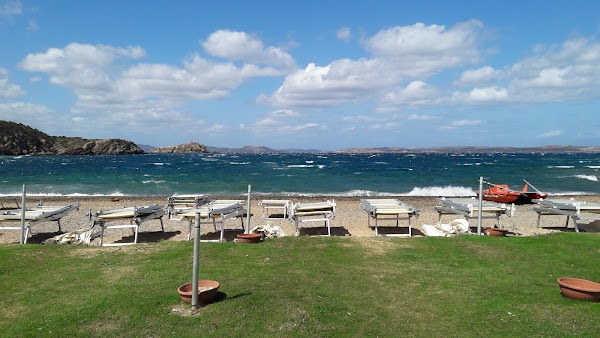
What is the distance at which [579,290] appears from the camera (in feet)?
20.5

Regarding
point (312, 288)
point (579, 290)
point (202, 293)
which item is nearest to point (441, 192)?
point (579, 290)

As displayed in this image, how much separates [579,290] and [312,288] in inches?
159

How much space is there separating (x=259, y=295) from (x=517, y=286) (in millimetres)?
4335

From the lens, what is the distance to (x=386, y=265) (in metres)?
8.47

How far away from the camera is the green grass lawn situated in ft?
18.4

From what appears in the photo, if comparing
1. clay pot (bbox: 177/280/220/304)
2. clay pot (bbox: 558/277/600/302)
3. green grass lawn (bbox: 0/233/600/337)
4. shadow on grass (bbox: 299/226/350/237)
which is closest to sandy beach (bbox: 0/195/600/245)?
shadow on grass (bbox: 299/226/350/237)

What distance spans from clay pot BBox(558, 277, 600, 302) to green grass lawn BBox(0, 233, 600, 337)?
0.15 meters

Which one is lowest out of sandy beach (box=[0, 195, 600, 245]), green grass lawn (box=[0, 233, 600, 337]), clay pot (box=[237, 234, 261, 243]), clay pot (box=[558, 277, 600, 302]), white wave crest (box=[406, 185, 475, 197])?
white wave crest (box=[406, 185, 475, 197])

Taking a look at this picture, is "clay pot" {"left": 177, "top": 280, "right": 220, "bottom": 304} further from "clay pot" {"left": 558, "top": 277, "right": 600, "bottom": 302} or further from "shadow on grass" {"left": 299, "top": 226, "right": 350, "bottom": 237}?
"shadow on grass" {"left": 299, "top": 226, "right": 350, "bottom": 237}

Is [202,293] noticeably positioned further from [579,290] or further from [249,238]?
[579,290]

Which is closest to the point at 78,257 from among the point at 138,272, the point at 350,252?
the point at 138,272

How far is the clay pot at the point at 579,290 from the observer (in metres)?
6.18

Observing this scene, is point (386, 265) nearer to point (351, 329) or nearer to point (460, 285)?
point (460, 285)

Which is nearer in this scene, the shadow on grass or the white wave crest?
the shadow on grass
